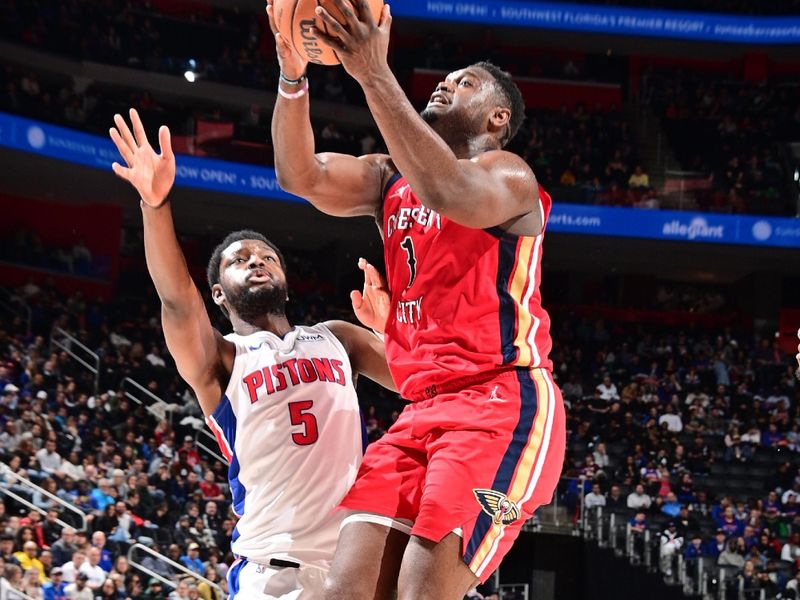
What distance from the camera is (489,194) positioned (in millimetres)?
3576

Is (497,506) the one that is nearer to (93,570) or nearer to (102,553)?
(93,570)

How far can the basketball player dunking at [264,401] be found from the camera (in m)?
4.38

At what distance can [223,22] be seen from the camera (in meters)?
24.7

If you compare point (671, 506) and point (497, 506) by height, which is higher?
point (671, 506)

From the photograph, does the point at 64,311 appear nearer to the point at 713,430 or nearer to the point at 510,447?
the point at 713,430

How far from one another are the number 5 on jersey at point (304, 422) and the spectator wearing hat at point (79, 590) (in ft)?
20.9

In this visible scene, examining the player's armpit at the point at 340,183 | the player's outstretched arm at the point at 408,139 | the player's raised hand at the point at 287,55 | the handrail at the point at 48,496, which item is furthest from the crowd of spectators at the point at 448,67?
the player's outstretched arm at the point at 408,139

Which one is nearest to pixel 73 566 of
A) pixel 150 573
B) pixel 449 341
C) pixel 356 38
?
pixel 150 573

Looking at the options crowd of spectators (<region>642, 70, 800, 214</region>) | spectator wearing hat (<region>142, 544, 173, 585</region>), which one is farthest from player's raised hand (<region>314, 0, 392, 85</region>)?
crowd of spectators (<region>642, 70, 800, 214</region>)

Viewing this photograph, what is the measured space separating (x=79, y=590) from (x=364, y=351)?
6.28m

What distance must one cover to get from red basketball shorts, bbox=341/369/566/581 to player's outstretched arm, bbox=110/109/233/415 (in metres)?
1.01

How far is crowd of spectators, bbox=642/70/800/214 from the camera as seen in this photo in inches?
870

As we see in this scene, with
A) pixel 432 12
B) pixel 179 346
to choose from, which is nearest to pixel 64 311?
pixel 432 12

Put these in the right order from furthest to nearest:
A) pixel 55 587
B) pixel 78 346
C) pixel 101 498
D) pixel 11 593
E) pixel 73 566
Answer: pixel 78 346 < pixel 101 498 < pixel 73 566 < pixel 55 587 < pixel 11 593
